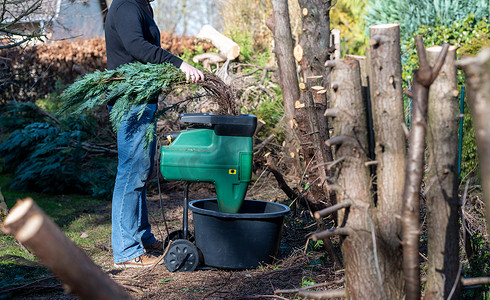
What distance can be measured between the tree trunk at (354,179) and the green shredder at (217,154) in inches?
45.1

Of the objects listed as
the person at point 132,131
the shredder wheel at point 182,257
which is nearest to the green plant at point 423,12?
the person at point 132,131

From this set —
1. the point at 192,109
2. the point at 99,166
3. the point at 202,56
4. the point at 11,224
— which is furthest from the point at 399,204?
the point at 202,56

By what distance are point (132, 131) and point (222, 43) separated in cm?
561

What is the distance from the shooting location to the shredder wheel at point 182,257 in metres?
3.24

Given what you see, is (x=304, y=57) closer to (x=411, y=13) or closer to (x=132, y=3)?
(x=132, y=3)

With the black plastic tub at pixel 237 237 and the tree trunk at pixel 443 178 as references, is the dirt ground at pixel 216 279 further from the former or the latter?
the tree trunk at pixel 443 178

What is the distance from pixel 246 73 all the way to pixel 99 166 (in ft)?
8.05

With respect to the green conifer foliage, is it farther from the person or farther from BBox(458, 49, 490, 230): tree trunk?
BBox(458, 49, 490, 230): tree trunk

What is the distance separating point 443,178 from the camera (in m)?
1.92

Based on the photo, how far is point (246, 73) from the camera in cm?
713

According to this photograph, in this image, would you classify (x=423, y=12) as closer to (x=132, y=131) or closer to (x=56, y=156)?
(x=56, y=156)

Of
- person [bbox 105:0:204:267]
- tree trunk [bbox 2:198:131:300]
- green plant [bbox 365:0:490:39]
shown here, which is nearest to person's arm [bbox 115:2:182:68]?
person [bbox 105:0:204:267]

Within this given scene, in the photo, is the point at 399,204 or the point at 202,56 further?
the point at 202,56

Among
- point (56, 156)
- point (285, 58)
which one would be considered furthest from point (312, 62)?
point (56, 156)
